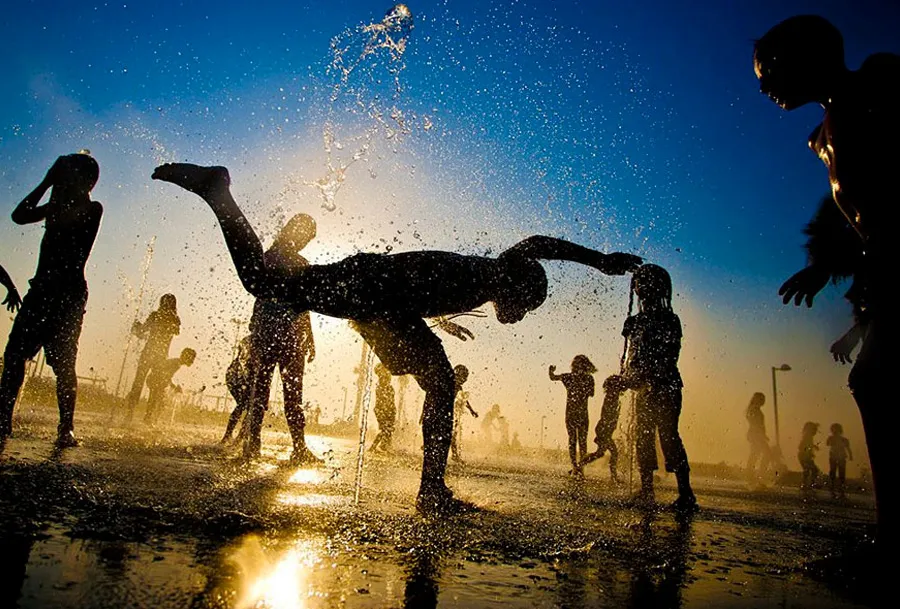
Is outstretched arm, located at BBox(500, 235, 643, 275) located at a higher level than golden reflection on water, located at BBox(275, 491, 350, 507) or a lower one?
higher

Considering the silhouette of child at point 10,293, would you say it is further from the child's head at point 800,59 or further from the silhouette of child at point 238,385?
the child's head at point 800,59

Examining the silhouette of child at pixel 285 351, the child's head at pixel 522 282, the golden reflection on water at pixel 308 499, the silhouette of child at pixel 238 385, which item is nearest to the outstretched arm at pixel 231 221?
the golden reflection on water at pixel 308 499

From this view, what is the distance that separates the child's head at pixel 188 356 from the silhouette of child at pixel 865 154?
12612 millimetres

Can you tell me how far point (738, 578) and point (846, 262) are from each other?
8.23 feet

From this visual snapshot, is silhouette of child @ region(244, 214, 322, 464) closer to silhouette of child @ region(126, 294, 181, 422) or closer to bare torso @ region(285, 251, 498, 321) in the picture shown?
bare torso @ region(285, 251, 498, 321)

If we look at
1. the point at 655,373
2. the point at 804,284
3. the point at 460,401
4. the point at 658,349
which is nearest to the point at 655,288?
the point at 658,349

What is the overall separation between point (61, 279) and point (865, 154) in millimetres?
5956

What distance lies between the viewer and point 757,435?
1688 cm

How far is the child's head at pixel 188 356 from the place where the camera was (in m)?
12.2

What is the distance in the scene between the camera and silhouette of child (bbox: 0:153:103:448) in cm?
454

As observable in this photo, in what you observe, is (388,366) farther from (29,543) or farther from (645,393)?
(645,393)

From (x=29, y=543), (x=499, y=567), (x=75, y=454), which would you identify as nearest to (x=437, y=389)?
(x=499, y=567)

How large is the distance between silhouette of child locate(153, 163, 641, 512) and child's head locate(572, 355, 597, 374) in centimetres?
797

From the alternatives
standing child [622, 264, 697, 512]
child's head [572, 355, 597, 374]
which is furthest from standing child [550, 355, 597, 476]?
standing child [622, 264, 697, 512]
